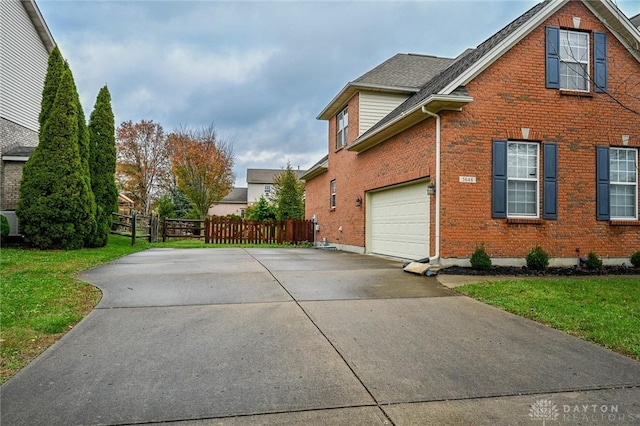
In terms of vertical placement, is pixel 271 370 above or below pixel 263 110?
below

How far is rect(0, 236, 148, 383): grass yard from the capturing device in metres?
3.98

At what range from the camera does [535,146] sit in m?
10.1

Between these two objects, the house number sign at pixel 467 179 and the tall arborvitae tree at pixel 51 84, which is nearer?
the house number sign at pixel 467 179

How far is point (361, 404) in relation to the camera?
2.91 m

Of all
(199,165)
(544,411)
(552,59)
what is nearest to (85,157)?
(552,59)

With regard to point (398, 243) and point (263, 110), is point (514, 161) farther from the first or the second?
point (263, 110)

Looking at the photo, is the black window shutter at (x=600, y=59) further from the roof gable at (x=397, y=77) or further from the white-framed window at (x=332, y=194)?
the white-framed window at (x=332, y=194)

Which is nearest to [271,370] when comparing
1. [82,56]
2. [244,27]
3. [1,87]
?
[244,27]

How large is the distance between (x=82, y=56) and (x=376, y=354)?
18992mm

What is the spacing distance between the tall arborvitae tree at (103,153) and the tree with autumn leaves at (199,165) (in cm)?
1527

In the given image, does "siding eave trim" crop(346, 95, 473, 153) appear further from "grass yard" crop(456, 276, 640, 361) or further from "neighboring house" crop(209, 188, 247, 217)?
"neighboring house" crop(209, 188, 247, 217)

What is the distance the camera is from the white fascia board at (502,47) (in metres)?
9.51

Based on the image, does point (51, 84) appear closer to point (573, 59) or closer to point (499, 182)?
point (499, 182)

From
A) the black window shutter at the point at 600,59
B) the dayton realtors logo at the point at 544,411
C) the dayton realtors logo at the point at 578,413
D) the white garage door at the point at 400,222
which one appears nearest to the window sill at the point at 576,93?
the black window shutter at the point at 600,59
